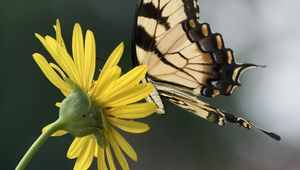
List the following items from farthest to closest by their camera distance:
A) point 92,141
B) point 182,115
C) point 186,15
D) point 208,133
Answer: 1. point 208,133
2. point 182,115
3. point 186,15
4. point 92,141

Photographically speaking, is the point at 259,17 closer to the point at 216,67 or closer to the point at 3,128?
the point at 3,128

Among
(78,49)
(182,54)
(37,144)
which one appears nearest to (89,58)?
(78,49)

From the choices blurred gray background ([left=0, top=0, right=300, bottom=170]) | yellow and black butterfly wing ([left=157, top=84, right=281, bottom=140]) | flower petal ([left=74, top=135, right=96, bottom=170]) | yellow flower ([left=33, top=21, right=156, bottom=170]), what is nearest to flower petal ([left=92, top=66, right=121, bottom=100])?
yellow flower ([left=33, top=21, right=156, bottom=170])

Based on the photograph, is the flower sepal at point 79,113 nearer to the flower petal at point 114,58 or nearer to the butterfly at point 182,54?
the flower petal at point 114,58

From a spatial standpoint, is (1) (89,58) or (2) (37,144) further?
(1) (89,58)

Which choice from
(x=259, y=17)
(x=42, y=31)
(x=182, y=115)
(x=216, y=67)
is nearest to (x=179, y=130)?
(x=182, y=115)

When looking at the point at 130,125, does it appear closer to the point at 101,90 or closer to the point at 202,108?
the point at 101,90
